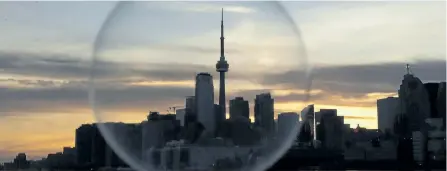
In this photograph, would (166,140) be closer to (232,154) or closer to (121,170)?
(232,154)

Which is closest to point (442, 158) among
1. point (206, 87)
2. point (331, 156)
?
point (331, 156)

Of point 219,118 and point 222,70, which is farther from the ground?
point 222,70

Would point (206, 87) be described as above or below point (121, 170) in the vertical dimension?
above

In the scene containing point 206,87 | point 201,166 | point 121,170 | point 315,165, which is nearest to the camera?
point 201,166

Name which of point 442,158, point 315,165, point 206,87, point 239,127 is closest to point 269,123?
point 239,127

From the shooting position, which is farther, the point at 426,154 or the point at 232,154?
the point at 426,154

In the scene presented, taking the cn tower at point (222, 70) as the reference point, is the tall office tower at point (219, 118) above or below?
below

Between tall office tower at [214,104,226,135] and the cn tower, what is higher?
the cn tower

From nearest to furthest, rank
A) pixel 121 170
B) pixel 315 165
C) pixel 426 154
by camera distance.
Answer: pixel 121 170 < pixel 315 165 < pixel 426 154
